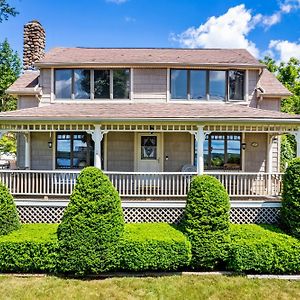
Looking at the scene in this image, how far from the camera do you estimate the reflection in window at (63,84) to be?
1323cm

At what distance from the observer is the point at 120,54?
14.8 m

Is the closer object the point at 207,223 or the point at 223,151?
the point at 207,223

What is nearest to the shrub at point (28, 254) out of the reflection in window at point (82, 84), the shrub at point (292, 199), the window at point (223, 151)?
the shrub at point (292, 199)

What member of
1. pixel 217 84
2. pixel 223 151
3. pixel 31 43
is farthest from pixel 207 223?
pixel 31 43

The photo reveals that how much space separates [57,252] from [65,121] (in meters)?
4.30

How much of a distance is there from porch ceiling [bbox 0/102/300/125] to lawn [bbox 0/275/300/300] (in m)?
4.91

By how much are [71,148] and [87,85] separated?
9.50ft

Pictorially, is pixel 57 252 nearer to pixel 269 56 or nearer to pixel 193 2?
pixel 193 2

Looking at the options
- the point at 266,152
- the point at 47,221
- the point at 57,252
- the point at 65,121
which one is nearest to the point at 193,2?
the point at 266,152

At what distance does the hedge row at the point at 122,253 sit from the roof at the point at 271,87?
8280 millimetres

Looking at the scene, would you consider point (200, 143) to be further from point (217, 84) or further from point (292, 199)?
point (217, 84)

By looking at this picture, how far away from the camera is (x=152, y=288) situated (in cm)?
753

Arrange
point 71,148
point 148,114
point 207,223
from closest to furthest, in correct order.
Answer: point 207,223 < point 148,114 < point 71,148

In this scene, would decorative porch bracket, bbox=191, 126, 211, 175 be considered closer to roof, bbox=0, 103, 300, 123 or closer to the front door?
roof, bbox=0, 103, 300, 123
